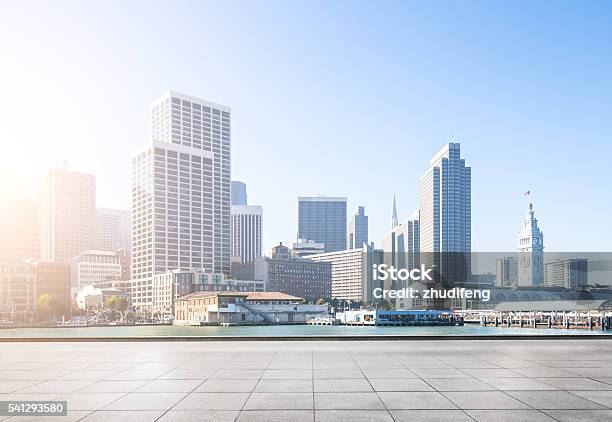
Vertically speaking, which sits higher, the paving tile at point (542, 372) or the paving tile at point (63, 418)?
the paving tile at point (63, 418)

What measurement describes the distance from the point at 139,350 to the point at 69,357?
366cm

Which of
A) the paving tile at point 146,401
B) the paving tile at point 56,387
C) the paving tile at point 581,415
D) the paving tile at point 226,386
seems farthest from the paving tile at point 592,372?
the paving tile at point 56,387

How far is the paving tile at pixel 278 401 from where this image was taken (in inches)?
491

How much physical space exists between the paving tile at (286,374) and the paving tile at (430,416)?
200 inches

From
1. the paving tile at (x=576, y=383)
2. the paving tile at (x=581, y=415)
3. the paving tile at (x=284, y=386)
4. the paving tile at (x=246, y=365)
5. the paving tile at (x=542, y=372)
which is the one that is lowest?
the paving tile at (x=246, y=365)

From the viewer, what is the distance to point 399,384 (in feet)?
50.2

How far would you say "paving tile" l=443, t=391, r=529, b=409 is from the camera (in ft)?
41.2

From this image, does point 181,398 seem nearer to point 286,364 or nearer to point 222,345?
point 286,364

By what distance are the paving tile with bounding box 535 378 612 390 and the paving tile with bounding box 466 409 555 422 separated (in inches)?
137

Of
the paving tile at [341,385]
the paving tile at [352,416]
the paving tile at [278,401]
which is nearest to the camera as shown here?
the paving tile at [352,416]

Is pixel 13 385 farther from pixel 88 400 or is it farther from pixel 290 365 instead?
pixel 290 365

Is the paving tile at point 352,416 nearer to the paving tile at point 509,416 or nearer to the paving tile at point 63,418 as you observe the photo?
the paving tile at point 509,416

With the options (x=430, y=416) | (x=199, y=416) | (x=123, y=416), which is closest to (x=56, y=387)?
(x=123, y=416)

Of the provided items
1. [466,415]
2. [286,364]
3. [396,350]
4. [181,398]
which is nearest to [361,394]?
[466,415]
